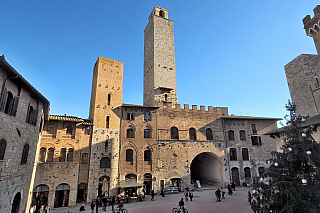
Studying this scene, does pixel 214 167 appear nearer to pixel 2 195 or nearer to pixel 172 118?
pixel 172 118

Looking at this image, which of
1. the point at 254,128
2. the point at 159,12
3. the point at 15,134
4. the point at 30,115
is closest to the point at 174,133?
the point at 254,128

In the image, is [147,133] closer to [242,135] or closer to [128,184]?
[128,184]

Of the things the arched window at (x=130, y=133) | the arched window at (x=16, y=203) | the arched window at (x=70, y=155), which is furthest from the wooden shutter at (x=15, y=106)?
the arched window at (x=130, y=133)

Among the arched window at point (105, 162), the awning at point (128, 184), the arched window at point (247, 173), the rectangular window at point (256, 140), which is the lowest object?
the awning at point (128, 184)

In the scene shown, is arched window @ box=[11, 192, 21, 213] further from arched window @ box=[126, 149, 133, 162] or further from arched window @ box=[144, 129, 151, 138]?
arched window @ box=[144, 129, 151, 138]

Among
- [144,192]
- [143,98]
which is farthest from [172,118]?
[144,192]

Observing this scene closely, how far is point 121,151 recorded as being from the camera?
21.2 metres

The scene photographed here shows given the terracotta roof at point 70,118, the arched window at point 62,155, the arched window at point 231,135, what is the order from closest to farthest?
the arched window at point 62,155, the terracotta roof at point 70,118, the arched window at point 231,135

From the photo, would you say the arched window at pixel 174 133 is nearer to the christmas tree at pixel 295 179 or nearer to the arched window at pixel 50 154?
the arched window at pixel 50 154

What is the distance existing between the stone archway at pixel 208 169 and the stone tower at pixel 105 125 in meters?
13.4

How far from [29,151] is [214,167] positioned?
22.8 metres

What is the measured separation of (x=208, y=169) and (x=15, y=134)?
2518 cm

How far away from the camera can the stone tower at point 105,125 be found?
65.0 feet

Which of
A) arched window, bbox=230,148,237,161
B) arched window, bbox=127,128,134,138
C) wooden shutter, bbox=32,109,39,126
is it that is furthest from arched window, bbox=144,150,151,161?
wooden shutter, bbox=32,109,39,126
